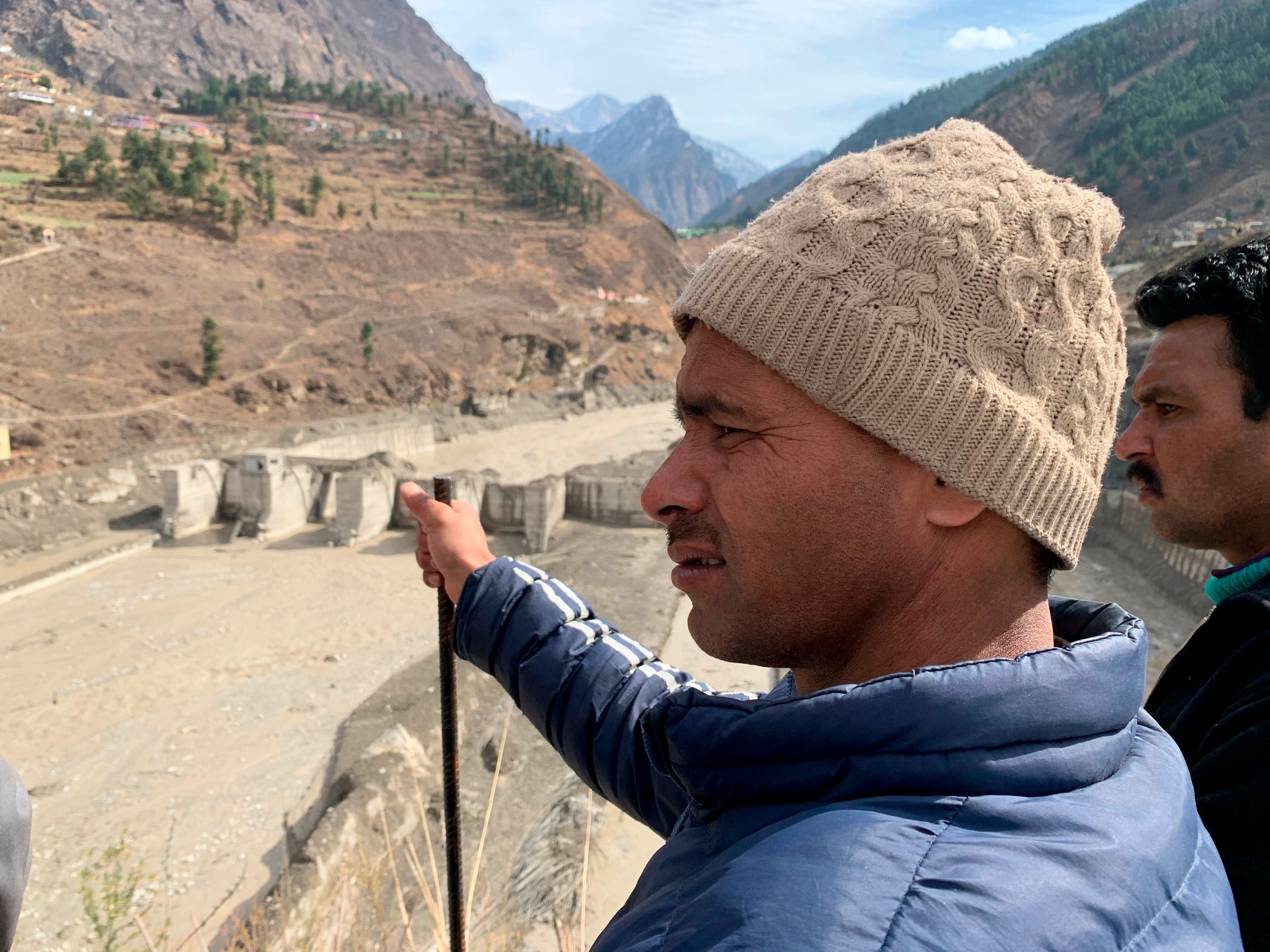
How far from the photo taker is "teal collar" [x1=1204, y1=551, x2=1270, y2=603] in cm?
197

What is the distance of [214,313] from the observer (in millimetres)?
37688

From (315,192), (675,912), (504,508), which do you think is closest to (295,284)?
(315,192)

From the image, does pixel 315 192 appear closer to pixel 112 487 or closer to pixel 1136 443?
pixel 112 487

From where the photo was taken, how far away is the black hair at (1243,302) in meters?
2.04

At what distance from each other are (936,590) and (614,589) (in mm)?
14434

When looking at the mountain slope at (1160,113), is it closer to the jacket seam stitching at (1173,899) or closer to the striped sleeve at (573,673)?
the striped sleeve at (573,673)

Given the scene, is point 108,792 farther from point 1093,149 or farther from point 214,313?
point 1093,149

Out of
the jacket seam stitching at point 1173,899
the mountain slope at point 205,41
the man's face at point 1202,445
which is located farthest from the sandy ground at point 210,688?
the mountain slope at point 205,41

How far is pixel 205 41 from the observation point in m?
112

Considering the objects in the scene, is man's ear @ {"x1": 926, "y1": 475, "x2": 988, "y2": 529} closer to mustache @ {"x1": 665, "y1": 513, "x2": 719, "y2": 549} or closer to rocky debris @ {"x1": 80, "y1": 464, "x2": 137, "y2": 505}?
mustache @ {"x1": 665, "y1": 513, "x2": 719, "y2": 549}

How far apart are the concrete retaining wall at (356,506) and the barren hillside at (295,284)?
33.5ft

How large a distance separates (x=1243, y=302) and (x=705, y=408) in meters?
1.71

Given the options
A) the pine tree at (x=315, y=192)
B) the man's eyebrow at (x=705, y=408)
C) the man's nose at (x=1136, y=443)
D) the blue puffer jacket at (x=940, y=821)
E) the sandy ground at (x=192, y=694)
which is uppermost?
the pine tree at (x=315, y=192)

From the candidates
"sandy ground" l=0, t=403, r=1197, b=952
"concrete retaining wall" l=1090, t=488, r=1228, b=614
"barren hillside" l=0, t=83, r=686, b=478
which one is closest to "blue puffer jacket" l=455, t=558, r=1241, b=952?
"sandy ground" l=0, t=403, r=1197, b=952
